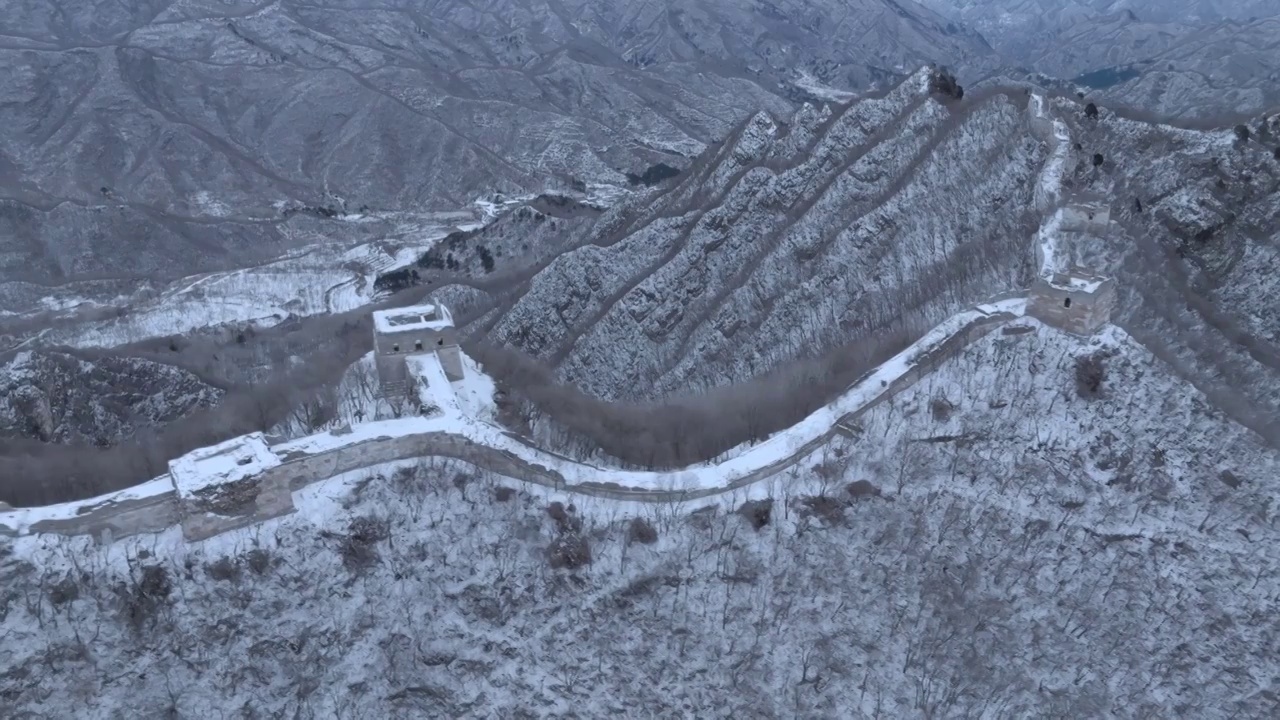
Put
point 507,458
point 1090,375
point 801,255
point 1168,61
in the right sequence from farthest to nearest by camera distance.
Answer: point 1168,61, point 801,255, point 1090,375, point 507,458

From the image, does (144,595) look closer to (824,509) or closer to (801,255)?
(824,509)

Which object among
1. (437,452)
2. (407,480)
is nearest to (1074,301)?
(437,452)

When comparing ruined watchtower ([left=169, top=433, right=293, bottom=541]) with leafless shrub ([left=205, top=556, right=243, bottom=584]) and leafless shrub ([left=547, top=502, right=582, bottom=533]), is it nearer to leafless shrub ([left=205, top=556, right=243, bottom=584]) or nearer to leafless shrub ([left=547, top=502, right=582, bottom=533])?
leafless shrub ([left=205, top=556, right=243, bottom=584])

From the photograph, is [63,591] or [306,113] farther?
[306,113]

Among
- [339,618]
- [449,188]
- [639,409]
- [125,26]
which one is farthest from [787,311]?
[125,26]

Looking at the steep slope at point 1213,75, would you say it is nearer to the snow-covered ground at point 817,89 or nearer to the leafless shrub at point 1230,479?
the snow-covered ground at point 817,89

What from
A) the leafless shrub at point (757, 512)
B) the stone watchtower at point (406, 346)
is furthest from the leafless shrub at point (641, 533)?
the stone watchtower at point (406, 346)

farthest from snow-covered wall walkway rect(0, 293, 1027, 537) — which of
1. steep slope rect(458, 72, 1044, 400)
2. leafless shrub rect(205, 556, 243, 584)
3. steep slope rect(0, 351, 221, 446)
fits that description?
steep slope rect(0, 351, 221, 446)
